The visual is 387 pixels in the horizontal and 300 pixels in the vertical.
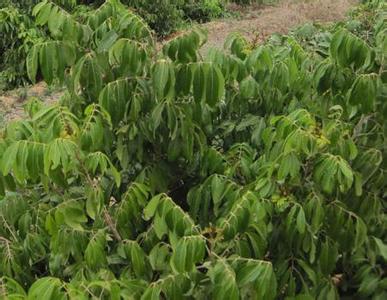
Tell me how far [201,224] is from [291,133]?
2.12 ft

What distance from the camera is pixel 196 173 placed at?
2.80 m

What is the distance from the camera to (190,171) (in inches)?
109

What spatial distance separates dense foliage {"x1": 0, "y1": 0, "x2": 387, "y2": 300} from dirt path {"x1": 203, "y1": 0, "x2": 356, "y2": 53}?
7.71 m

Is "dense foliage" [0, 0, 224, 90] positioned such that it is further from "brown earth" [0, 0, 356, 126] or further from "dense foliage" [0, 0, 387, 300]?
"dense foliage" [0, 0, 387, 300]

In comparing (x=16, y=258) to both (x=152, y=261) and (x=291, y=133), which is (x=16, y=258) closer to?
A: (x=152, y=261)

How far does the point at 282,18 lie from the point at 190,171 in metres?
9.32

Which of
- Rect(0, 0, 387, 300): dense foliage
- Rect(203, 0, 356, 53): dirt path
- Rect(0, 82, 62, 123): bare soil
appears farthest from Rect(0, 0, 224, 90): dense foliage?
Rect(0, 0, 387, 300): dense foliage

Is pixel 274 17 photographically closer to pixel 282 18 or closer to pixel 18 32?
pixel 282 18

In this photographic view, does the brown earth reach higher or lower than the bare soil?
lower

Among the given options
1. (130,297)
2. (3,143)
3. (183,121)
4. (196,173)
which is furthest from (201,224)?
(3,143)

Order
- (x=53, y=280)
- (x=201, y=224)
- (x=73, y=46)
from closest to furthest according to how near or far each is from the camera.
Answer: (x=53, y=280) < (x=73, y=46) < (x=201, y=224)

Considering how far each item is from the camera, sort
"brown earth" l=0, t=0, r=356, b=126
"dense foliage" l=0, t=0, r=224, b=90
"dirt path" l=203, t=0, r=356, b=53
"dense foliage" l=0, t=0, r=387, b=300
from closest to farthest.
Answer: "dense foliage" l=0, t=0, r=387, b=300 → "dense foliage" l=0, t=0, r=224, b=90 → "brown earth" l=0, t=0, r=356, b=126 → "dirt path" l=203, t=0, r=356, b=53

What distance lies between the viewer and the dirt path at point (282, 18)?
11.1 m

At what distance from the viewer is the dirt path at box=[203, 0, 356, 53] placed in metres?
11.1
